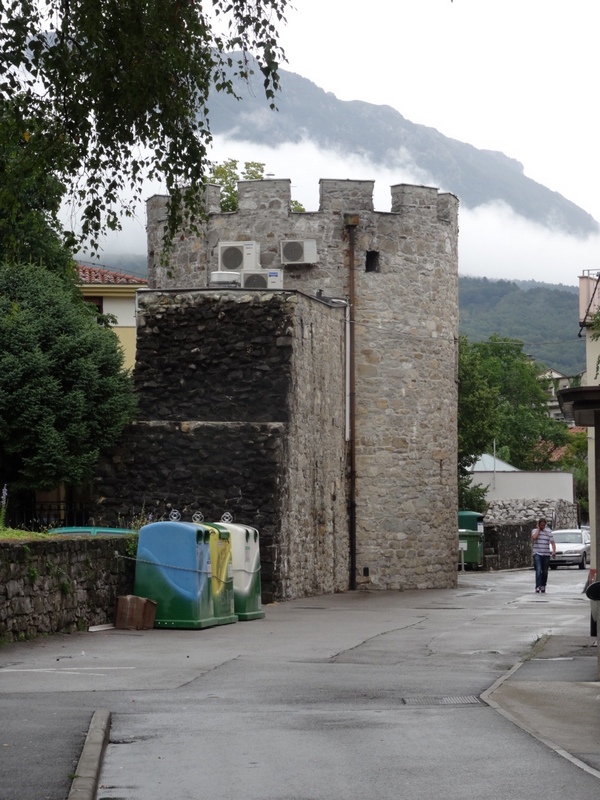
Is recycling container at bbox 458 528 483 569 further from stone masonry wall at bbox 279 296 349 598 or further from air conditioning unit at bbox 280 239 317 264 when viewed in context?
air conditioning unit at bbox 280 239 317 264

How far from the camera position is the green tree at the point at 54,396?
25.8 m

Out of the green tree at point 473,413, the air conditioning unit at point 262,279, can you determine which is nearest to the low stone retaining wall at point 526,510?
the green tree at point 473,413

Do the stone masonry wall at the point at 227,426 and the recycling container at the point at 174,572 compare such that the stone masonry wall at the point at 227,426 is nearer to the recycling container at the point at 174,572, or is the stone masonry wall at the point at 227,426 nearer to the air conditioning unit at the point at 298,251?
the air conditioning unit at the point at 298,251

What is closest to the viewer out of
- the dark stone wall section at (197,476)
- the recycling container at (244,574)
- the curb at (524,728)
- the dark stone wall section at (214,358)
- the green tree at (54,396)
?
the curb at (524,728)

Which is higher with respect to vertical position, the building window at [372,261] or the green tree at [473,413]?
the building window at [372,261]

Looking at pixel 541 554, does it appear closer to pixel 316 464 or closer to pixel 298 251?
pixel 316 464

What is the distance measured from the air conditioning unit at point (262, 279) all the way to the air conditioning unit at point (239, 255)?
0.92 m

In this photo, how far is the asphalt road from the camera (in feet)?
25.0

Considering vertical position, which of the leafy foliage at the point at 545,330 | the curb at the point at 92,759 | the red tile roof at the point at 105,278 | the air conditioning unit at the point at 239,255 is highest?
the leafy foliage at the point at 545,330

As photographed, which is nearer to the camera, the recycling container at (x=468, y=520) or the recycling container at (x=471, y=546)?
the recycling container at (x=471, y=546)

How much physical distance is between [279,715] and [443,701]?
5.32 ft

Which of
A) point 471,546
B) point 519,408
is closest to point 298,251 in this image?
point 471,546

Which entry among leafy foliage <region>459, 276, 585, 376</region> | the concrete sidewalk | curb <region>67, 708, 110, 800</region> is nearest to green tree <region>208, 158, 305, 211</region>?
the concrete sidewalk

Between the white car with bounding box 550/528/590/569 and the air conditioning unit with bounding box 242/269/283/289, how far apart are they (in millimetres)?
25106
